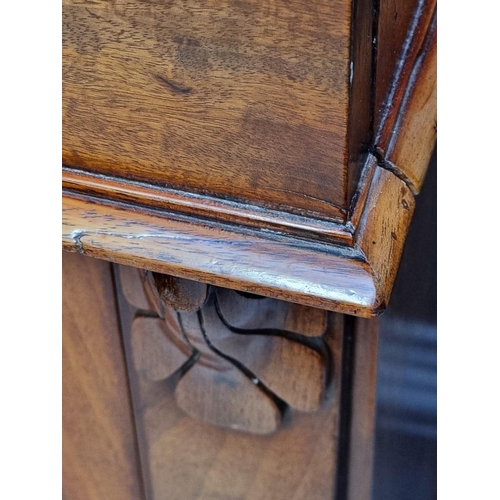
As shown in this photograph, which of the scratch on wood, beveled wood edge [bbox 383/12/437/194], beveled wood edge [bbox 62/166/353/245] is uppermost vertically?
the scratch on wood

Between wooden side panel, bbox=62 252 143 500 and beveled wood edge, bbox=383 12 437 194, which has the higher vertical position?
beveled wood edge, bbox=383 12 437 194

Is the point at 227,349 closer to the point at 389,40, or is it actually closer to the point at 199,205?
the point at 199,205

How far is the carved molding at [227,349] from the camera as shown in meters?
0.54

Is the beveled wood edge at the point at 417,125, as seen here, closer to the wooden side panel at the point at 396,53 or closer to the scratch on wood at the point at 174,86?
the wooden side panel at the point at 396,53

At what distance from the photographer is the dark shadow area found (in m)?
0.58

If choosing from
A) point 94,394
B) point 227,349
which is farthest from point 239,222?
point 94,394

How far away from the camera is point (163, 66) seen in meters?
0.46

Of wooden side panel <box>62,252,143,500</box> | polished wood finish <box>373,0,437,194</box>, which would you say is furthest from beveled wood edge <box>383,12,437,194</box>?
wooden side panel <box>62,252,143,500</box>

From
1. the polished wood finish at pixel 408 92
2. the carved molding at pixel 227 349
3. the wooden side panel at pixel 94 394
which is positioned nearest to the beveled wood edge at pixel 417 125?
the polished wood finish at pixel 408 92

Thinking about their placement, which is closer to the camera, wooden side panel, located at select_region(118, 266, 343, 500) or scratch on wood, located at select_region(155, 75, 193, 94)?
scratch on wood, located at select_region(155, 75, 193, 94)

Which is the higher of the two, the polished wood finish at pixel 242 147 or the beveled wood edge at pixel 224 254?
the polished wood finish at pixel 242 147

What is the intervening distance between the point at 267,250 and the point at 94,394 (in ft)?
0.78

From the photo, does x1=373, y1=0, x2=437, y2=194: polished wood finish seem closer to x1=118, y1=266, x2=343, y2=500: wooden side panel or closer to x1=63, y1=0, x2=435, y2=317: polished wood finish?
x1=63, y1=0, x2=435, y2=317: polished wood finish

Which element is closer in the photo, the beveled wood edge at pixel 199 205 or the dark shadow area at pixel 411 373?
the beveled wood edge at pixel 199 205
